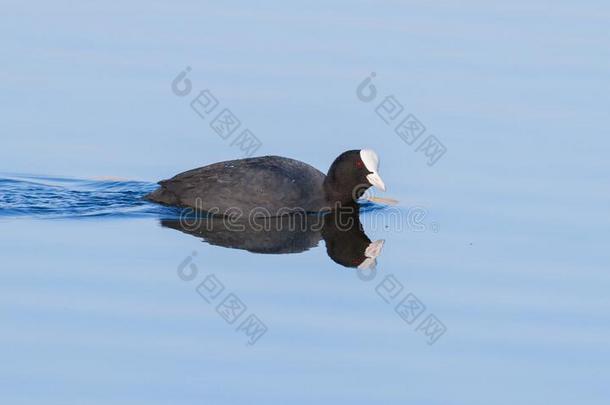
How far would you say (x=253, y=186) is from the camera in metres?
12.2

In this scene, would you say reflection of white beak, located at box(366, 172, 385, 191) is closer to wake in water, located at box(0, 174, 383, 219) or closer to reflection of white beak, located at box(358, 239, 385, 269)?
wake in water, located at box(0, 174, 383, 219)

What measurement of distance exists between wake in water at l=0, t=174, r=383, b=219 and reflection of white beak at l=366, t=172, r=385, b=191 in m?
0.42

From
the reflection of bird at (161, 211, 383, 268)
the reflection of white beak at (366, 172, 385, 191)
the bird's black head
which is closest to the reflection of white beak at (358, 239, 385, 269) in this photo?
the reflection of bird at (161, 211, 383, 268)

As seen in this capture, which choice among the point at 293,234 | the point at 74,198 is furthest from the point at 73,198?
the point at 293,234

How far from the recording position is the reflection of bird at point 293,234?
10.9 m

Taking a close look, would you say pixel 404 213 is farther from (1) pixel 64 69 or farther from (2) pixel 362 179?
(1) pixel 64 69

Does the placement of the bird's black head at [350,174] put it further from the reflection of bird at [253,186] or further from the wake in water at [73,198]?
the wake in water at [73,198]

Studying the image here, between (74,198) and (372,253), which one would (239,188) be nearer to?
(74,198)

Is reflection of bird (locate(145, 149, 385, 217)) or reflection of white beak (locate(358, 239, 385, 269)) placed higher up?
reflection of bird (locate(145, 149, 385, 217))

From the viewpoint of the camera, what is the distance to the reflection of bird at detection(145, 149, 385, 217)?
12172mm

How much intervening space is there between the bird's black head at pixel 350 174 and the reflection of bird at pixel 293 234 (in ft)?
0.74

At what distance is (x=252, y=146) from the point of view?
13.7 meters

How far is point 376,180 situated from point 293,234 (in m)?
1.19

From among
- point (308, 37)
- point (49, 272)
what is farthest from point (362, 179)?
point (308, 37)
